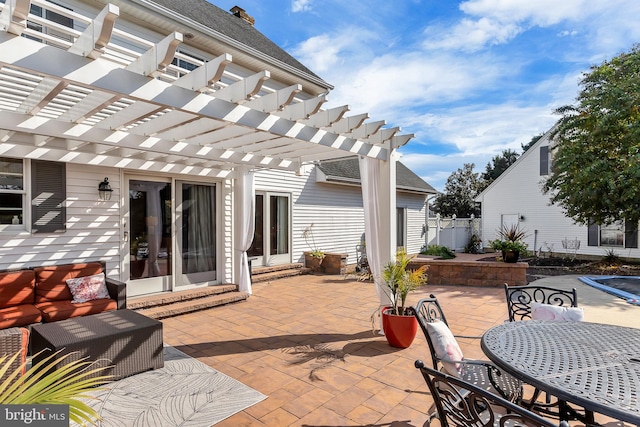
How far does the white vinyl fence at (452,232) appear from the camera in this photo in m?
15.8

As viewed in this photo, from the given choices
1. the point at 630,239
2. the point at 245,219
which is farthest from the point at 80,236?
the point at 630,239

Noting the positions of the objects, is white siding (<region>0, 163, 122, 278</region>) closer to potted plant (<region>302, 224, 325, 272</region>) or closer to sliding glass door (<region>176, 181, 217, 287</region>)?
sliding glass door (<region>176, 181, 217, 287</region>)

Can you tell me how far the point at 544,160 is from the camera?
50.2 ft

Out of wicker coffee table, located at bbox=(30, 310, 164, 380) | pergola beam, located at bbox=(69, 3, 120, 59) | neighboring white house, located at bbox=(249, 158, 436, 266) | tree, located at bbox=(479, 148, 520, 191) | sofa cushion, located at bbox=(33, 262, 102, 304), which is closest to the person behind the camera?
pergola beam, located at bbox=(69, 3, 120, 59)

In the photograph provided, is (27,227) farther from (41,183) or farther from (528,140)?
(528,140)

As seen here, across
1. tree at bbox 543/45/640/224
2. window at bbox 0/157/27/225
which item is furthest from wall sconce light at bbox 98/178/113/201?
tree at bbox 543/45/640/224

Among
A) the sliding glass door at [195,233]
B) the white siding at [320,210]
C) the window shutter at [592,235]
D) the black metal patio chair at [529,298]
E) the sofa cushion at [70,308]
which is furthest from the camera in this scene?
the window shutter at [592,235]

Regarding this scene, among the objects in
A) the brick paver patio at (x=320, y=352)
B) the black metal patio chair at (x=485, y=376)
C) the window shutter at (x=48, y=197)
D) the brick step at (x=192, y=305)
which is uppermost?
the window shutter at (x=48, y=197)

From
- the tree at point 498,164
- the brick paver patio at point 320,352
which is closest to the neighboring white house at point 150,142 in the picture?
the brick paver patio at point 320,352

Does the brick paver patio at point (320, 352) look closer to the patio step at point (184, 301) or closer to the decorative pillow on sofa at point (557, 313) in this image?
the patio step at point (184, 301)

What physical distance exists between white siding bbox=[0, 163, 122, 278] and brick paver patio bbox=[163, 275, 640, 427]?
1.66 meters

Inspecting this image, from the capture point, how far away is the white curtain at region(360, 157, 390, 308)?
497 cm

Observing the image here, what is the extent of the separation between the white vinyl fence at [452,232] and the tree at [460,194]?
881 centimetres

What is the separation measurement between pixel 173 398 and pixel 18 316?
2.52 metres
